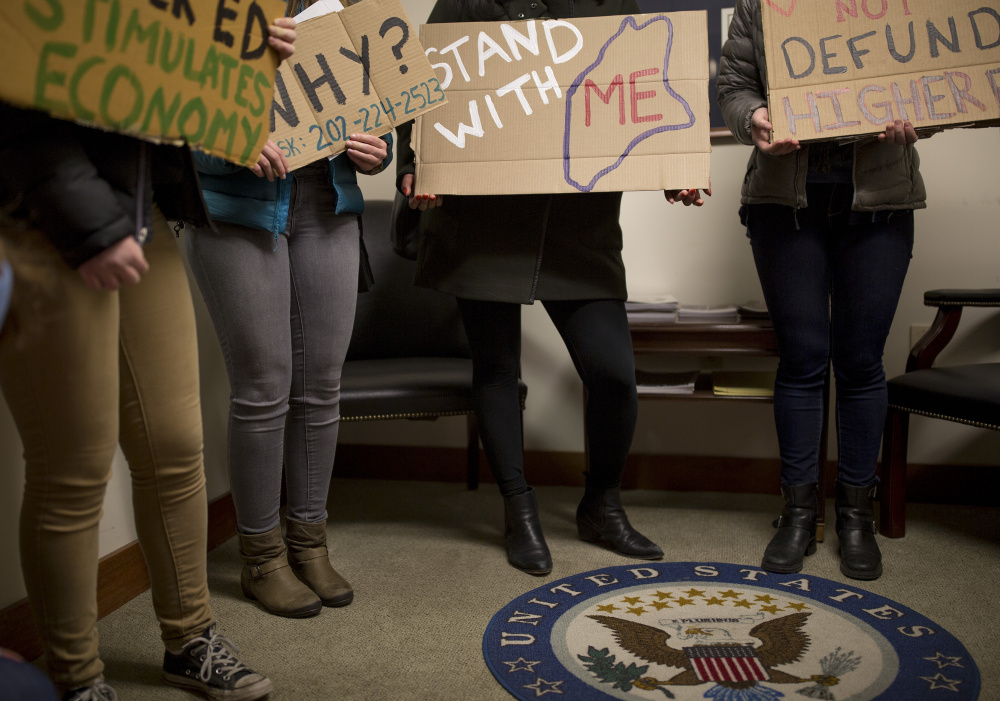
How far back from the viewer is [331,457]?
4.99 feet

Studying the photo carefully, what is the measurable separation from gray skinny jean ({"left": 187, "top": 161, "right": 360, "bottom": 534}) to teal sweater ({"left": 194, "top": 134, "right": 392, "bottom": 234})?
1.0 inches

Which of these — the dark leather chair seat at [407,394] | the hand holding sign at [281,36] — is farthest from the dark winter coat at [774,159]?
the hand holding sign at [281,36]

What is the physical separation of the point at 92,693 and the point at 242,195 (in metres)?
0.76

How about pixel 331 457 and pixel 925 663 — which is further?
pixel 331 457

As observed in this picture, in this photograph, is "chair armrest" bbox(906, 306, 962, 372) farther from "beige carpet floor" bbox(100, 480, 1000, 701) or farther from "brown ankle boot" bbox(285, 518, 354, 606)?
"brown ankle boot" bbox(285, 518, 354, 606)

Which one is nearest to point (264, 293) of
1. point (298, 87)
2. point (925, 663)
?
point (298, 87)

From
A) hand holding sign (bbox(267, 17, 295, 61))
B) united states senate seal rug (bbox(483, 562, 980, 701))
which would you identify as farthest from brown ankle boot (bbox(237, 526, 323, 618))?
hand holding sign (bbox(267, 17, 295, 61))

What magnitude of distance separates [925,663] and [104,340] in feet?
A: 4.29

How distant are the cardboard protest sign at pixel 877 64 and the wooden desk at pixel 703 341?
624 mm

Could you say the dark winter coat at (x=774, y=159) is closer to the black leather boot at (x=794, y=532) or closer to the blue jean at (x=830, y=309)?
the blue jean at (x=830, y=309)

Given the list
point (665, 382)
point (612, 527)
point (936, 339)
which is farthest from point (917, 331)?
point (612, 527)

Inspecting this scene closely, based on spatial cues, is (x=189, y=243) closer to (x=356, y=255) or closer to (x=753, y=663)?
(x=356, y=255)

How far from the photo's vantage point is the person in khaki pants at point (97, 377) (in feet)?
Result: 2.68

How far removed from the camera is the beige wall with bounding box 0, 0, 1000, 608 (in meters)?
2.07
